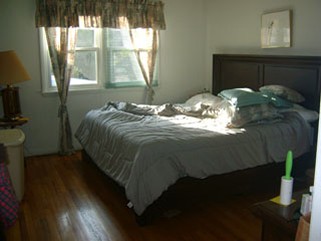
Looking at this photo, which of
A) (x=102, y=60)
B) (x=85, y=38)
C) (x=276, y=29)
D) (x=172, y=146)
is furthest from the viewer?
(x=102, y=60)

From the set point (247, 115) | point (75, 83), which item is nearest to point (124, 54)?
point (75, 83)

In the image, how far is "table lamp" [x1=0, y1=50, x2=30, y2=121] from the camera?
3729 mm

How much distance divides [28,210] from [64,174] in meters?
0.91

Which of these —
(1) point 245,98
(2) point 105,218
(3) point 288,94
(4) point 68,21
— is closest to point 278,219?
(2) point 105,218

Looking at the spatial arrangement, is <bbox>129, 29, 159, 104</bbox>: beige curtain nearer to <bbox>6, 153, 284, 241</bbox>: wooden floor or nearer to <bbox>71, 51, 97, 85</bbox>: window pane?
<bbox>71, 51, 97, 85</bbox>: window pane

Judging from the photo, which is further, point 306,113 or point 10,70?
point 10,70

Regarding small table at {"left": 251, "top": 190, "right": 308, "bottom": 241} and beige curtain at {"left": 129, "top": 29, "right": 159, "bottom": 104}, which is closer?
small table at {"left": 251, "top": 190, "right": 308, "bottom": 241}

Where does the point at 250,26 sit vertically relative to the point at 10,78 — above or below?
above

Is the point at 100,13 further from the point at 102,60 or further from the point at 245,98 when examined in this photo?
the point at 245,98

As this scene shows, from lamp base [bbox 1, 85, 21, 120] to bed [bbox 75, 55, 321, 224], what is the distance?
0.77 m

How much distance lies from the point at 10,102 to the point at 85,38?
1.40m

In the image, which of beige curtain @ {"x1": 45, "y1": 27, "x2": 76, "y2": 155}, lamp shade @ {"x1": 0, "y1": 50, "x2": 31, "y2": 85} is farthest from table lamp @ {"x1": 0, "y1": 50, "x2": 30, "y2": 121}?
beige curtain @ {"x1": 45, "y1": 27, "x2": 76, "y2": 155}

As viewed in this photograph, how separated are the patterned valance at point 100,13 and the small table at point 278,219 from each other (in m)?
3.70

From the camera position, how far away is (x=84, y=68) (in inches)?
190
